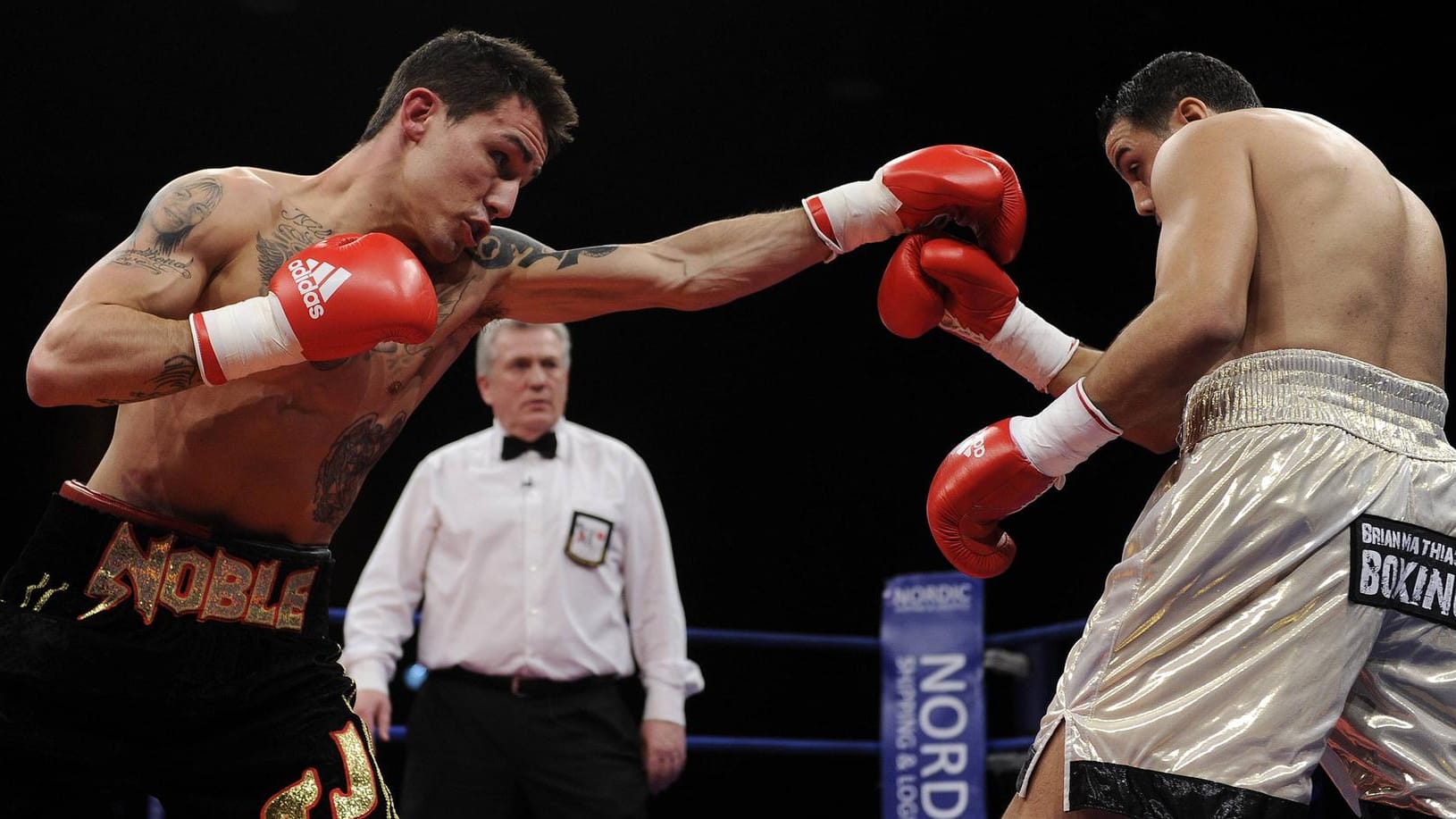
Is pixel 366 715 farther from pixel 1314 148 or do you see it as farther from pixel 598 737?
pixel 1314 148

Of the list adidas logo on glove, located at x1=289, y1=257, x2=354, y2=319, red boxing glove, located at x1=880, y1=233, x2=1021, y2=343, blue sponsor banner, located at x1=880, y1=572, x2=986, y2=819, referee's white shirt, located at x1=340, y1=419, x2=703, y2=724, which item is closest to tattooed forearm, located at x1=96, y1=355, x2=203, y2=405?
adidas logo on glove, located at x1=289, y1=257, x2=354, y2=319

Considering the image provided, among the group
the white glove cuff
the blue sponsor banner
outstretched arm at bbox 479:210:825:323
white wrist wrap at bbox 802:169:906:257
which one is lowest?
the blue sponsor banner

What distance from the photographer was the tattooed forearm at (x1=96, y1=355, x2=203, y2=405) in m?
1.42

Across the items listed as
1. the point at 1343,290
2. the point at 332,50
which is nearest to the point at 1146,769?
the point at 1343,290

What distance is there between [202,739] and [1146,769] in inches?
39.4

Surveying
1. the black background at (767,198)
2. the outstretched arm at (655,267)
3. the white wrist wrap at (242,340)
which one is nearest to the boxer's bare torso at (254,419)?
the white wrist wrap at (242,340)

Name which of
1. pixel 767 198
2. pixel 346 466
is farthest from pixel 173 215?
pixel 767 198

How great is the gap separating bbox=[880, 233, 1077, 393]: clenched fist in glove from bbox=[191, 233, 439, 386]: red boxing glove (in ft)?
2.35

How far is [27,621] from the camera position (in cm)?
147

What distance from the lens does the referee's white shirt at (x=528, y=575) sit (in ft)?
9.22

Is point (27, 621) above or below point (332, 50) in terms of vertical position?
below

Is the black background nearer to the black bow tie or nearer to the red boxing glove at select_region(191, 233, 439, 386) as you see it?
the black bow tie

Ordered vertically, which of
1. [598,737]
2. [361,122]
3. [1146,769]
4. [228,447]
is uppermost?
[361,122]

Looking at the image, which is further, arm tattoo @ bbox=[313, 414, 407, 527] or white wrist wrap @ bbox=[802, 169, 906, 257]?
white wrist wrap @ bbox=[802, 169, 906, 257]
